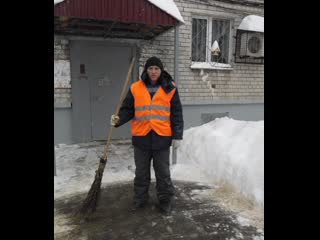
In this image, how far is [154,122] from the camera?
3057 millimetres

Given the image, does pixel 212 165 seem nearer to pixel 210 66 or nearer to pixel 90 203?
pixel 90 203

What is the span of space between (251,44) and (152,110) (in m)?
5.25

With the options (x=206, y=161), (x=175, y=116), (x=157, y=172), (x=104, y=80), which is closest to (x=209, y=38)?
(x=104, y=80)

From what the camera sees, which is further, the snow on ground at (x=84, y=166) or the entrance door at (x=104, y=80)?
the entrance door at (x=104, y=80)

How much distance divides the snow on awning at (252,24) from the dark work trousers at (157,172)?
525 cm

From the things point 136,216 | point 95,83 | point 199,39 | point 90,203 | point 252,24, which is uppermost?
point 252,24

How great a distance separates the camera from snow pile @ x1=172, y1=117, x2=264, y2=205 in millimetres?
3551

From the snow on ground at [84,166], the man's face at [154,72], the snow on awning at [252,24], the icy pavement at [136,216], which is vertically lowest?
the icy pavement at [136,216]

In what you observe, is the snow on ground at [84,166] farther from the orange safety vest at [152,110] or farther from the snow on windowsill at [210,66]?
the snow on windowsill at [210,66]

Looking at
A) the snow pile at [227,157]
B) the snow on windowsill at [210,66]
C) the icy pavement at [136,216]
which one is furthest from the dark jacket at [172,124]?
the snow on windowsill at [210,66]

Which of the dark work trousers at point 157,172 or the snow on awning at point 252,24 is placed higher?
the snow on awning at point 252,24

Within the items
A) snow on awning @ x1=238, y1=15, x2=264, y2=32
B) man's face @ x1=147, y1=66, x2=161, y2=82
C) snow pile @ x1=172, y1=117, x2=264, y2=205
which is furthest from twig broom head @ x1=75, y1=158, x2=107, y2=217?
snow on awning @ x1=238, y1=15, x2=264, y2=32

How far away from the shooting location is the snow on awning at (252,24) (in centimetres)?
713
